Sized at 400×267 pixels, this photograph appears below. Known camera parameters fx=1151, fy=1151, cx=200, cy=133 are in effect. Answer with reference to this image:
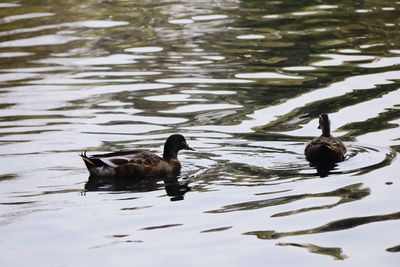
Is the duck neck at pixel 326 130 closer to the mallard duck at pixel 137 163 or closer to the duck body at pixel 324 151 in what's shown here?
the duck body at pixel 324 151

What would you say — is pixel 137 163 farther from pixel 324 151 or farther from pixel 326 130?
pixel 326 130

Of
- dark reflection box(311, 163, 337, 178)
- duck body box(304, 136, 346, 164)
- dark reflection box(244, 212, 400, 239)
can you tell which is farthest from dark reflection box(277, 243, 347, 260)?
duck body box(304, 136, 346, 164)

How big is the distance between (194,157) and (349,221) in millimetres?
3793

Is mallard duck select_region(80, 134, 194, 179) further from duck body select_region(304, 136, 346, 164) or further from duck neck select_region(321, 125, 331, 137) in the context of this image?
duck neck select_region(321, 125, 331, 137)

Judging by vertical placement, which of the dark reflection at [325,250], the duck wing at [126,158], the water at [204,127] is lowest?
the water at [204,127]

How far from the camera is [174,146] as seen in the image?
14.4m

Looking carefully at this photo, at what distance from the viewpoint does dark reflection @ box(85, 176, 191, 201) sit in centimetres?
1341

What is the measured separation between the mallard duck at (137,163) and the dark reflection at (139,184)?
74 millimetres

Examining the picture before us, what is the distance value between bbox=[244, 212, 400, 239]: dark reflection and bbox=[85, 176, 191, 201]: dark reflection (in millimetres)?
2074

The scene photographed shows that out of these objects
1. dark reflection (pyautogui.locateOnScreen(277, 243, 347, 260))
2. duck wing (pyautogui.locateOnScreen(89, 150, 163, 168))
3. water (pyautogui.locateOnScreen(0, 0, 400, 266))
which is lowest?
water (pyautogui.locateOnScreen(0, 0, 400, 266))

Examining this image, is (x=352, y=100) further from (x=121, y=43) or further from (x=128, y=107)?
(x=121, y=43)

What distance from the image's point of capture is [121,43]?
24281mm

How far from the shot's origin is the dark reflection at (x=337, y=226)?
36.8 feet

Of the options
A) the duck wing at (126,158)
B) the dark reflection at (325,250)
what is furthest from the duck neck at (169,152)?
the dark reflection at (325,250)
